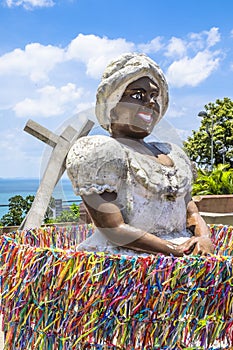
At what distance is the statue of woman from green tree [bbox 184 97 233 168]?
1918 cm

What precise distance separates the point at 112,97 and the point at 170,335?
3.72 ft

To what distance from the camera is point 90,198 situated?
1990mm

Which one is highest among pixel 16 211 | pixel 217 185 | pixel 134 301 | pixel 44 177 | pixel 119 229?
pixel 217 185

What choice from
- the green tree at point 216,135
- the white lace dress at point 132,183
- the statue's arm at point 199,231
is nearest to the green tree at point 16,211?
the statue's arm at point 199,231

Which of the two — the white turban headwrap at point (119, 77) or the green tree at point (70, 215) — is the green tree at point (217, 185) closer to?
the green tree at point (70, 215)

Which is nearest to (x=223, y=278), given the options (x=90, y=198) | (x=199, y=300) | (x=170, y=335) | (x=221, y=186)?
(x=199, y=300)

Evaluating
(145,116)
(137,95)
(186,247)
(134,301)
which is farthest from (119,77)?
(134,301)

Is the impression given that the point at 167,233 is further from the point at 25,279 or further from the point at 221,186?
the point at 221,186

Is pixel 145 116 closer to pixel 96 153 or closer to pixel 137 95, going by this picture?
pixel 137 95

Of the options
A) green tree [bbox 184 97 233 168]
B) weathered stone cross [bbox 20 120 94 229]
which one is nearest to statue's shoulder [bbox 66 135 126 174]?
weathered stone cross [bbox 20 120 94 229]

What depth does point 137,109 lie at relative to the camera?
7.30 feet

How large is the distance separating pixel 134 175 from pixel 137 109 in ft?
1.15

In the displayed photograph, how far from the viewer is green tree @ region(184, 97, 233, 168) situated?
71.3 feet

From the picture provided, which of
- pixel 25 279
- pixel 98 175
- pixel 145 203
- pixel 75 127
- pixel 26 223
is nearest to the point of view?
pixel 25 279
